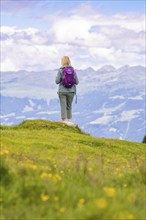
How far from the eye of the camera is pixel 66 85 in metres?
32.8

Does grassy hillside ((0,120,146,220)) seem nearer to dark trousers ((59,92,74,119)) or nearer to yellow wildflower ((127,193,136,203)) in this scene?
yellow wildflower ((127,193,136,203))

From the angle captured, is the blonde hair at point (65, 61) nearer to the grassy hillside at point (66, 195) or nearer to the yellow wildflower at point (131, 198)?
the grassy hillside at point (66, 195)

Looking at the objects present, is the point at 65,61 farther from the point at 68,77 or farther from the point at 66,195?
the point at 66,195

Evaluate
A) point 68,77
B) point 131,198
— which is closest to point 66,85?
point 68,77

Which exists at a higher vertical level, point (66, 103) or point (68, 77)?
point (68, 77)

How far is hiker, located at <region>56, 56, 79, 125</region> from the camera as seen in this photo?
32.1m

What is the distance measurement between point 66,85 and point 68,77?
76 cm

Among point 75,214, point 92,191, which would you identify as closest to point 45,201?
point 92,191

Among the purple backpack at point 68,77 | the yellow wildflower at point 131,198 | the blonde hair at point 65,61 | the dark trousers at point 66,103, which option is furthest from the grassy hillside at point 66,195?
the dark trousers at point 66,103

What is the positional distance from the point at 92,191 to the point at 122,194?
2.01 feet

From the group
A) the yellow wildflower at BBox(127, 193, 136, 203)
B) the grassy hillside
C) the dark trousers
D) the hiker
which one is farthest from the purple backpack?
the yellow wildflower at BBox(127, 193, 136, 203)

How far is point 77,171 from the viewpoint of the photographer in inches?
452

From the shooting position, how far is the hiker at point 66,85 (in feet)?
105

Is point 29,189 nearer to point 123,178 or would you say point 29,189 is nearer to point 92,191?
point 92,191
